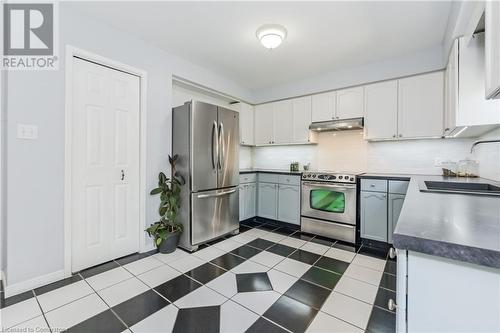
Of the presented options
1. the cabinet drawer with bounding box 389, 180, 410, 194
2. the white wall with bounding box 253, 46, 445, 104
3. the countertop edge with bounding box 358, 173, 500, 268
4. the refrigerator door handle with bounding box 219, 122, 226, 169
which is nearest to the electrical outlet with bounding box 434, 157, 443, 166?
the cabinet drawer with bounding box 389, 180, 410, 194

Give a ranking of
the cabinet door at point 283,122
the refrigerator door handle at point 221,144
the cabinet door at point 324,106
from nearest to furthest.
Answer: the refrigerator door handle at point 221,144
the cabinet door at point 324,106
the cabinet door at point 283,122

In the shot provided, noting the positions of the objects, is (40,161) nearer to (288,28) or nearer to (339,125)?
(288,28)

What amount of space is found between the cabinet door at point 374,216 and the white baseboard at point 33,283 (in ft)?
11.0

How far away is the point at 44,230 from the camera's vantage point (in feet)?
6.54

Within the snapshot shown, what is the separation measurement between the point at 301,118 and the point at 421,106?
5.42 feet

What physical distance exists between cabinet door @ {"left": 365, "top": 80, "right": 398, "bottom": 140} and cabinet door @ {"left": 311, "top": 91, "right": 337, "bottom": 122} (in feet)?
1.60

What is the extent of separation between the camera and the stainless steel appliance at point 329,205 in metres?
3.07

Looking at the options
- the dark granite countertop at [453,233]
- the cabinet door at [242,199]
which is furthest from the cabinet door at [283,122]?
the dark granite countertop at [453,233]

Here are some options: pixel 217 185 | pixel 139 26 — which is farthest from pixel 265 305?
pixel 139 26

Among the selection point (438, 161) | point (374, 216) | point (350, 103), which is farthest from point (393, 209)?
point (350, 103)

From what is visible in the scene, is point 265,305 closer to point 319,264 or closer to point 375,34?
point 319,264

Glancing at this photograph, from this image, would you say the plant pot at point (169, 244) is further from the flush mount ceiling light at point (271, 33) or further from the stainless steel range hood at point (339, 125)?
the stainless steel range hood at point (339, 125)

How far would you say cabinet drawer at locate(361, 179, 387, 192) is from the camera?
2.86m

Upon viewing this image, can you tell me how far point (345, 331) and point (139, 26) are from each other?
3241 mm
